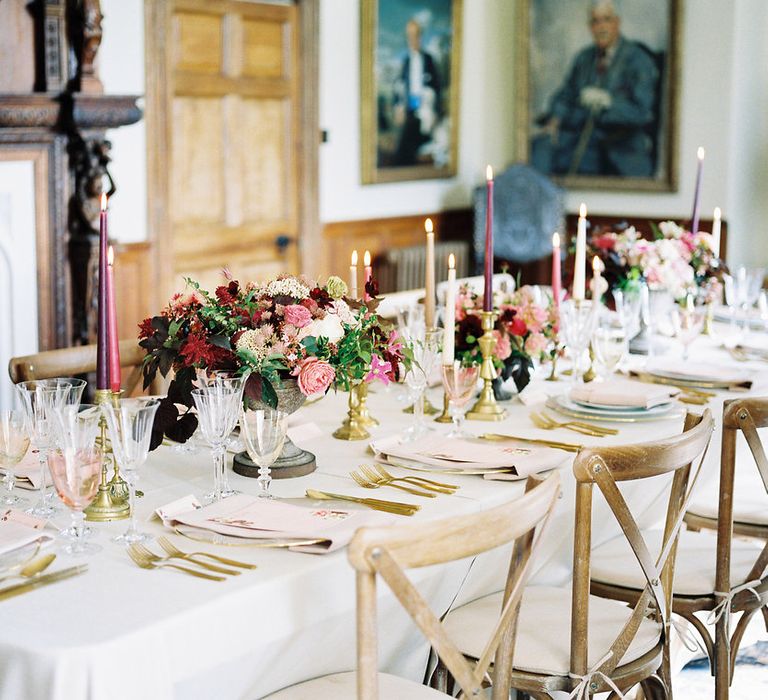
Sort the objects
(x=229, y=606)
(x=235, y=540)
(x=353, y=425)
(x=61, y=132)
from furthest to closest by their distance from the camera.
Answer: (x=61, y=132), (x=353, y=425), (x=235, y=540), (x=229, y=606)

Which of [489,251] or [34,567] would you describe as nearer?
[34,567]

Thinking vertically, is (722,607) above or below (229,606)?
below

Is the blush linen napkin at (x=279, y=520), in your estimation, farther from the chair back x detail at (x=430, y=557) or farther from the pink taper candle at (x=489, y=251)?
the pink taper candle at (x=489, y=251)

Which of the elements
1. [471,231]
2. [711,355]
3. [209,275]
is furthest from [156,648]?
[471,231]

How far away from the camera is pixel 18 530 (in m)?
1.94

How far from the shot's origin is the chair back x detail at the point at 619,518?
205 centimetres

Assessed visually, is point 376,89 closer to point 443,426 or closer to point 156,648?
point 443,426

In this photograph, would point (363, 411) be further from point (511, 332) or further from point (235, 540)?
point (235, 540)

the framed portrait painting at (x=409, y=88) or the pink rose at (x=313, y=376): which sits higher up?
the framed portrait painting at (x=409, y=88)

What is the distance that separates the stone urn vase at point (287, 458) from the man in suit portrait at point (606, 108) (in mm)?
5457

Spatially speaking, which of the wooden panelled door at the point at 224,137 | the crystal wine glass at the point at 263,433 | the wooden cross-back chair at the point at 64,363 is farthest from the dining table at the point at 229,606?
the wooden panelled door at the point at 224,137

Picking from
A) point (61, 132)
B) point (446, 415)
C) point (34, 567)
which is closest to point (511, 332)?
point (446, 415)

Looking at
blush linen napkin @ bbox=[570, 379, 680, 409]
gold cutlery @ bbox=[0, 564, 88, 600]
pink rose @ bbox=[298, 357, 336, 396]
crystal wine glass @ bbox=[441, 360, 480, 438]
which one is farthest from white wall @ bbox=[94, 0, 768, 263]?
gold cutlery @ bbox=[0, 564, 88, 600]

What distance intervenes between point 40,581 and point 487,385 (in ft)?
4.70
